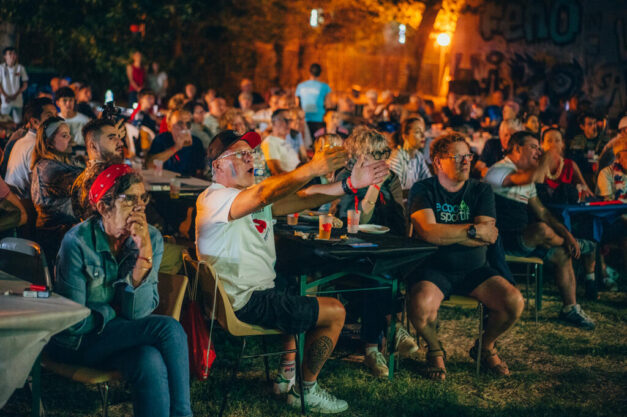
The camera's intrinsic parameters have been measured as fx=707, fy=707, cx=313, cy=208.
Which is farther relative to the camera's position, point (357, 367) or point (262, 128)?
point (262, 128)

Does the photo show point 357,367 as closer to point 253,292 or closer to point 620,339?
point 253,292

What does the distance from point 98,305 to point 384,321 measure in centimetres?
225

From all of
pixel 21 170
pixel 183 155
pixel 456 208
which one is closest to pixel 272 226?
pixel 456 208

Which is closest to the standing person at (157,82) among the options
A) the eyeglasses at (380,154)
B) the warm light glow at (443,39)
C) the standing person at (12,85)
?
the standing person at (12,85)

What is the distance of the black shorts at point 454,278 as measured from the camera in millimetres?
4891

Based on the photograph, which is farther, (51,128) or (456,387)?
(51,128)

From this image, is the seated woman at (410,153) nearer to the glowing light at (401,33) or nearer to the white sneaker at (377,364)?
the white sneaker at (377,364)

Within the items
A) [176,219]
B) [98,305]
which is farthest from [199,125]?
[98,305]

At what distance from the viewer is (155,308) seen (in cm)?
366

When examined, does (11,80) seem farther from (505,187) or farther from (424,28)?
(424,28)

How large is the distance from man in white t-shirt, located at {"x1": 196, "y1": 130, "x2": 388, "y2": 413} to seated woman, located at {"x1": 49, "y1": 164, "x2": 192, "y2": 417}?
0.48m

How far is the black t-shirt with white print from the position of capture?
195 inches

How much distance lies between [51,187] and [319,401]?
8.26ft

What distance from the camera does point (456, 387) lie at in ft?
15.4
